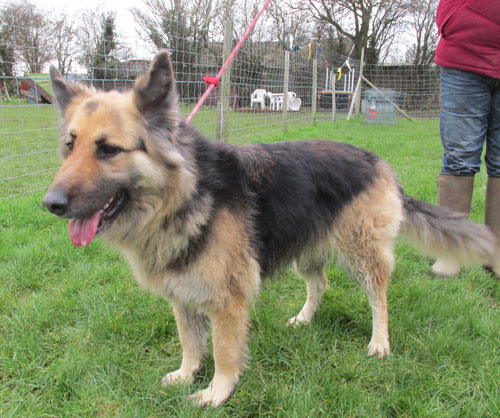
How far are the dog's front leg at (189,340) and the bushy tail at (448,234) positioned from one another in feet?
5.01

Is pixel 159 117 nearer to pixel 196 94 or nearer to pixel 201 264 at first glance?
pixel 201 264

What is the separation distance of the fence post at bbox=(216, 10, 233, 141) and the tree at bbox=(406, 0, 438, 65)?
2001 centimetres

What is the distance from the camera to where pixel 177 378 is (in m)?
2.01

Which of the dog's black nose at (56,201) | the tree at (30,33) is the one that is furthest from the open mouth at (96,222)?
the tree at (30,33)

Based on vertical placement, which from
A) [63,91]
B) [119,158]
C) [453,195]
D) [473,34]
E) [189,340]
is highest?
[473,34]

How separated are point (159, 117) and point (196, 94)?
514 centimetres

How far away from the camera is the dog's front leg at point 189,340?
2.04 m

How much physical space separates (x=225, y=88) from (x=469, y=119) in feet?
12.9

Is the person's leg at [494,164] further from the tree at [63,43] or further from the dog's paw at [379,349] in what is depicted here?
the tree at [63,43]

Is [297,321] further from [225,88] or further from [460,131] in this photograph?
[225,88]

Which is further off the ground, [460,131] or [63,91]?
[63,91]

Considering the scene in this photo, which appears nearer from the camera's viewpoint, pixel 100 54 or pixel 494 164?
pixel 494 164

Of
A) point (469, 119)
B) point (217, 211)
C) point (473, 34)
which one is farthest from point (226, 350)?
point (473, 34)

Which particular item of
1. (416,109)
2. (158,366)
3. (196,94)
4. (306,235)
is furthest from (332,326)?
(416,109)
